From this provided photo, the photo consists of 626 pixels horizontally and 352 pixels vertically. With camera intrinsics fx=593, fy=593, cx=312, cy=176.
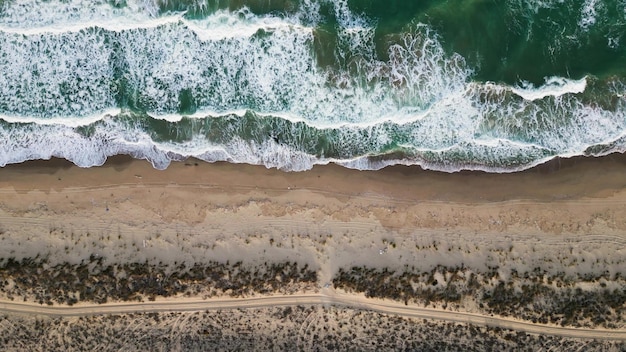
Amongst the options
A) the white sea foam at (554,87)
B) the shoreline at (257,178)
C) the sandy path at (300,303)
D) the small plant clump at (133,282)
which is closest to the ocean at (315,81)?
the white sea foam at (554,87)

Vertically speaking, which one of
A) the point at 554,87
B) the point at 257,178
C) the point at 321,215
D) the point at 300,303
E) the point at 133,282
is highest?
the point at 554,87

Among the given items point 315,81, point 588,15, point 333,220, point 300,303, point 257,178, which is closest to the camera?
point 588,15

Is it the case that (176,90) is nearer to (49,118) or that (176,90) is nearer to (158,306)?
(49,118)

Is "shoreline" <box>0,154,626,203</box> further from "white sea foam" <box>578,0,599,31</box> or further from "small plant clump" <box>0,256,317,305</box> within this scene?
"white sea foam" <box>578,0,599,31</box>

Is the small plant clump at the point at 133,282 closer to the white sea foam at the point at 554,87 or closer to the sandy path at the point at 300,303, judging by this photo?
the sandy path at the point at 300,303

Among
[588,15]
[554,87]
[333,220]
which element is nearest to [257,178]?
[333,220]

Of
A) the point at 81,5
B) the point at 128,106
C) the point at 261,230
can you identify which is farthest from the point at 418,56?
the point at 81,5

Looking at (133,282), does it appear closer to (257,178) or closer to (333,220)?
(257,178)
